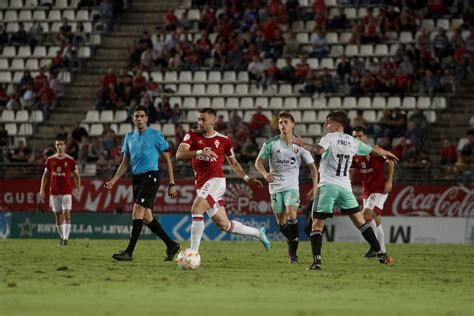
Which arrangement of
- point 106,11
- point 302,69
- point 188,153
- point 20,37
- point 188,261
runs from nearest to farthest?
point 188,261, point 188,153, point 302,69, point 20,37, point 106,11

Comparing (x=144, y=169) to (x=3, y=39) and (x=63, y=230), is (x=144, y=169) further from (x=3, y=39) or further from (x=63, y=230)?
(x=3, y=39)

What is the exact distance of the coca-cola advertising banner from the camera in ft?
111

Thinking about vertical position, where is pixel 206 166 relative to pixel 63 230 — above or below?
above

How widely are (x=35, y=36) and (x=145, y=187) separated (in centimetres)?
2730

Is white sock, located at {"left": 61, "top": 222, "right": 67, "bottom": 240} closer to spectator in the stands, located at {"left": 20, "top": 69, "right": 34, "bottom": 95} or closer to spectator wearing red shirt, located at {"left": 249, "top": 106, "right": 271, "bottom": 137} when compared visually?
spectator wearing red shirt, located at {"left": 249, "top": 106, "right": 271, "bottom": 137}

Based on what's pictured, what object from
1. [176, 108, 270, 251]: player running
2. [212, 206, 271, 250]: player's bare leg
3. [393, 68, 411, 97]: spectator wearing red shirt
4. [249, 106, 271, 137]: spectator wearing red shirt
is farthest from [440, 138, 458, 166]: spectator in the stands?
[176, 108, 270, 251]: player running

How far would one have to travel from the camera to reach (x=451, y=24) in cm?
4031

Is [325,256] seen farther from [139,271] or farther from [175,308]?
[175,308]

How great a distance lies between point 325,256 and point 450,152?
12467 millimetres

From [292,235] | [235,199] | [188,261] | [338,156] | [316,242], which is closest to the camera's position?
[188,261]

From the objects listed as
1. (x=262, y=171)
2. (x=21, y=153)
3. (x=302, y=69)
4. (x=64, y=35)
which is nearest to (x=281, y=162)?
(x=262, y=171)

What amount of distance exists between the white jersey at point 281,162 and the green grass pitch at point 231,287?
1395 mm

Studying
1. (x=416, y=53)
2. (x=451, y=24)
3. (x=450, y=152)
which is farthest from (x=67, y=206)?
(x=451, y=24)

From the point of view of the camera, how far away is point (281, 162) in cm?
2073
